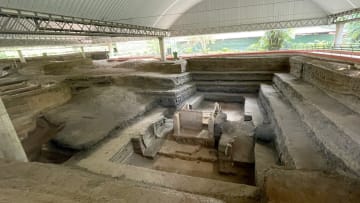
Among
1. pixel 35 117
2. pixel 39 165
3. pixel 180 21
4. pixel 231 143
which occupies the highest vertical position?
pixel 180 21

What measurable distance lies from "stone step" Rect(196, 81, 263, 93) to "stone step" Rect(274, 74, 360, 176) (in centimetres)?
410

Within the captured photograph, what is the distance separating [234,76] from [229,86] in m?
0.68

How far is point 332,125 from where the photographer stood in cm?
330

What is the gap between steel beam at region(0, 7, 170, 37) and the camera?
6.88m

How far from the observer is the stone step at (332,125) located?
2621 millimetres

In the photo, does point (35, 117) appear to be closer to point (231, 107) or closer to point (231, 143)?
point (231, 143)

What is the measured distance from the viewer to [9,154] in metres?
3.13

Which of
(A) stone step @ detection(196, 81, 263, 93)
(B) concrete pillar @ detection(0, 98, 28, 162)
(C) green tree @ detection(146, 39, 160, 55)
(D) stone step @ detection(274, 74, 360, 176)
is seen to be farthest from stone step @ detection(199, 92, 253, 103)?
(C) green tree @ detection(146, 39, 160, 55)

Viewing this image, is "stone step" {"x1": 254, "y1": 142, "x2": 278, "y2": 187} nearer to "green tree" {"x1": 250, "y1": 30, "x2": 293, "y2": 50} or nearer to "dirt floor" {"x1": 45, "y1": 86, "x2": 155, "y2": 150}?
"dirt floor" {"x1": 45, "y1": 86, "x2": 155, "y2": 150}

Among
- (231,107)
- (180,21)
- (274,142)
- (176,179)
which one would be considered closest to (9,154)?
(176,179)

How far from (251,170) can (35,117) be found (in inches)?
300

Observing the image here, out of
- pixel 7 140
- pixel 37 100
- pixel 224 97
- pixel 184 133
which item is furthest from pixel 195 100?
pixel 7 140

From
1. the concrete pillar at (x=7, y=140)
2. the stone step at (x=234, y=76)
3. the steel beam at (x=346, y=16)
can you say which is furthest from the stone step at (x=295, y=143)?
the steel beam at (x=346, y=16)

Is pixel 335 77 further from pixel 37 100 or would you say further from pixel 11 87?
pixel 11 87
